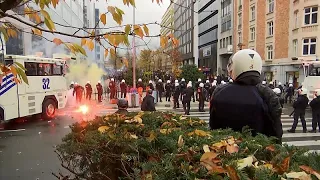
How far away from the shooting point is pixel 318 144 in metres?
9.43

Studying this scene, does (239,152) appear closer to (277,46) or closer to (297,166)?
(297,166)

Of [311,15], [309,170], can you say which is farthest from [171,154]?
[311,15]

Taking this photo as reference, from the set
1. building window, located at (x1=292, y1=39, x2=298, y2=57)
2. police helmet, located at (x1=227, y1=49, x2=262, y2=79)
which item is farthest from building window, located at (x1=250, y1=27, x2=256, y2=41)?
police helmet, located at (x1=227, y1=49, x2=262, y2=79)

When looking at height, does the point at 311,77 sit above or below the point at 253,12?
below

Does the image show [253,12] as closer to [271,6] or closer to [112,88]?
[271,6]

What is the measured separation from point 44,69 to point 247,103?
1387 cm

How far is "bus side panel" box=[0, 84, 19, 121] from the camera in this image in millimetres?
12194

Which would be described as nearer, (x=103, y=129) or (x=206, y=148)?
(x=206, y=148)

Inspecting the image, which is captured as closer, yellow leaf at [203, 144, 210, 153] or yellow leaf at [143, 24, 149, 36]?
yellow leaf at [203, 144, 210, 153]

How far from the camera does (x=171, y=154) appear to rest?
186 cm

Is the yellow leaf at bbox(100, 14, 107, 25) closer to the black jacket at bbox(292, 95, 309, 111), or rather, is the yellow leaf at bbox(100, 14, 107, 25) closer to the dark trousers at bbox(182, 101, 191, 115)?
the black jacket at bbox(292, 95, 309, 111)

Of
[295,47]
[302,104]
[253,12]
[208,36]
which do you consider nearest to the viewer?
[302,104]

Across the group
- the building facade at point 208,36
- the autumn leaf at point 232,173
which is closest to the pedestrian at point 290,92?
the autumn leaf at point 232,173

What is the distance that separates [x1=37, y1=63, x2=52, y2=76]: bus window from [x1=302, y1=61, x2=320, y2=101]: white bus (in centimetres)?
1657
